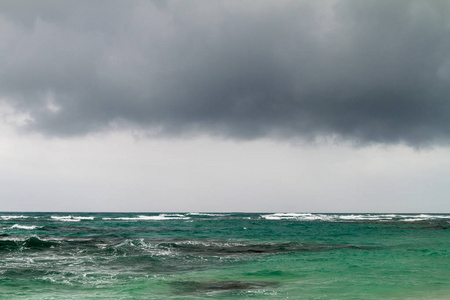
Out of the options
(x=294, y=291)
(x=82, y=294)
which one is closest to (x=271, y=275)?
(x=294, y=291)

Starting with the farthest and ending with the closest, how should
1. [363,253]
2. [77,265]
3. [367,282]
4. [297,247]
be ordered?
[297,247] < [363,253] < [77,265] < [367,282]

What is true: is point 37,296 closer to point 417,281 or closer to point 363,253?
point 417,281

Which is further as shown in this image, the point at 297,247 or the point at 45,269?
the point at 297,247

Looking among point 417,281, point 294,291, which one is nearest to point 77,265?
point 294,291

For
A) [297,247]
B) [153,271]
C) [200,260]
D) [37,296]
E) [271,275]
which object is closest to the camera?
[37,296]

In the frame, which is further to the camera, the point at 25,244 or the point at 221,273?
the point at 25,244

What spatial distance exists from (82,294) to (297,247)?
54.3 ft

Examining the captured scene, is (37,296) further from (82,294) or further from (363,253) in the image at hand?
(363,253)

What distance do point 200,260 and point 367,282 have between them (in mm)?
8655

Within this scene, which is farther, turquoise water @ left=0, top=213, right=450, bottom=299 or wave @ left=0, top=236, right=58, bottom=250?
wave @ left=0, top=236, right=58, bottom=250

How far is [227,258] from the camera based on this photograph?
20.0m

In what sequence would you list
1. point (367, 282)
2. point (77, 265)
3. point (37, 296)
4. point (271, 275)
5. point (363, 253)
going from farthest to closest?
point (363, 253) < point (77, 265) < point (271, 275) < point (367, 282) < point (37, 296)

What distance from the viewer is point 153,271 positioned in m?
16.1

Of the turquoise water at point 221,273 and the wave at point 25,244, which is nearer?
the turquoise water at point 221,273
